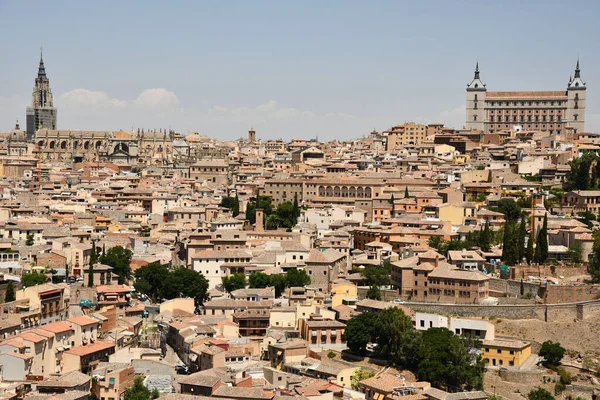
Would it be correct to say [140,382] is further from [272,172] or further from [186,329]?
[272,172]

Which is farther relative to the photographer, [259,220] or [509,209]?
[259,220]

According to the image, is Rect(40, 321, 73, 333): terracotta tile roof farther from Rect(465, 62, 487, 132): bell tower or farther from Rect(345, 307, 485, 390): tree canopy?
Rect(465, 62, 487, 132): bell tower

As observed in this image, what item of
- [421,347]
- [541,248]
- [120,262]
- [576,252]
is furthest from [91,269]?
[576,252]

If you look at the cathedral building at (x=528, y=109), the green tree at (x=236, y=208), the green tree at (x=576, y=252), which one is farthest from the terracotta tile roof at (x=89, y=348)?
the cathedral building at (x=528, y=109)

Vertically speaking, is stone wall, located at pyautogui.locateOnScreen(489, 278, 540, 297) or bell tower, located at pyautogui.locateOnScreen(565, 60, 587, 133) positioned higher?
bell tower, located at pyautogui.locateOnScreen(565, 60, 587, 133)

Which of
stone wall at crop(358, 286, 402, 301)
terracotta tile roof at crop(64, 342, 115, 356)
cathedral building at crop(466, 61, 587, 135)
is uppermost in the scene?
cathedral building at crop(466, 61, 587, 135)

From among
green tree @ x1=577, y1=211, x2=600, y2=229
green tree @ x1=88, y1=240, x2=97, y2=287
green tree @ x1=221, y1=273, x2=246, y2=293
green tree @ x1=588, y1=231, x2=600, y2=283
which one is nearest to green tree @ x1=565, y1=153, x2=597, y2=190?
green tree @ x1=577, y1=211, x2=600, y2=229

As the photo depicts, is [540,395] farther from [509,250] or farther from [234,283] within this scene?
[234,283]
